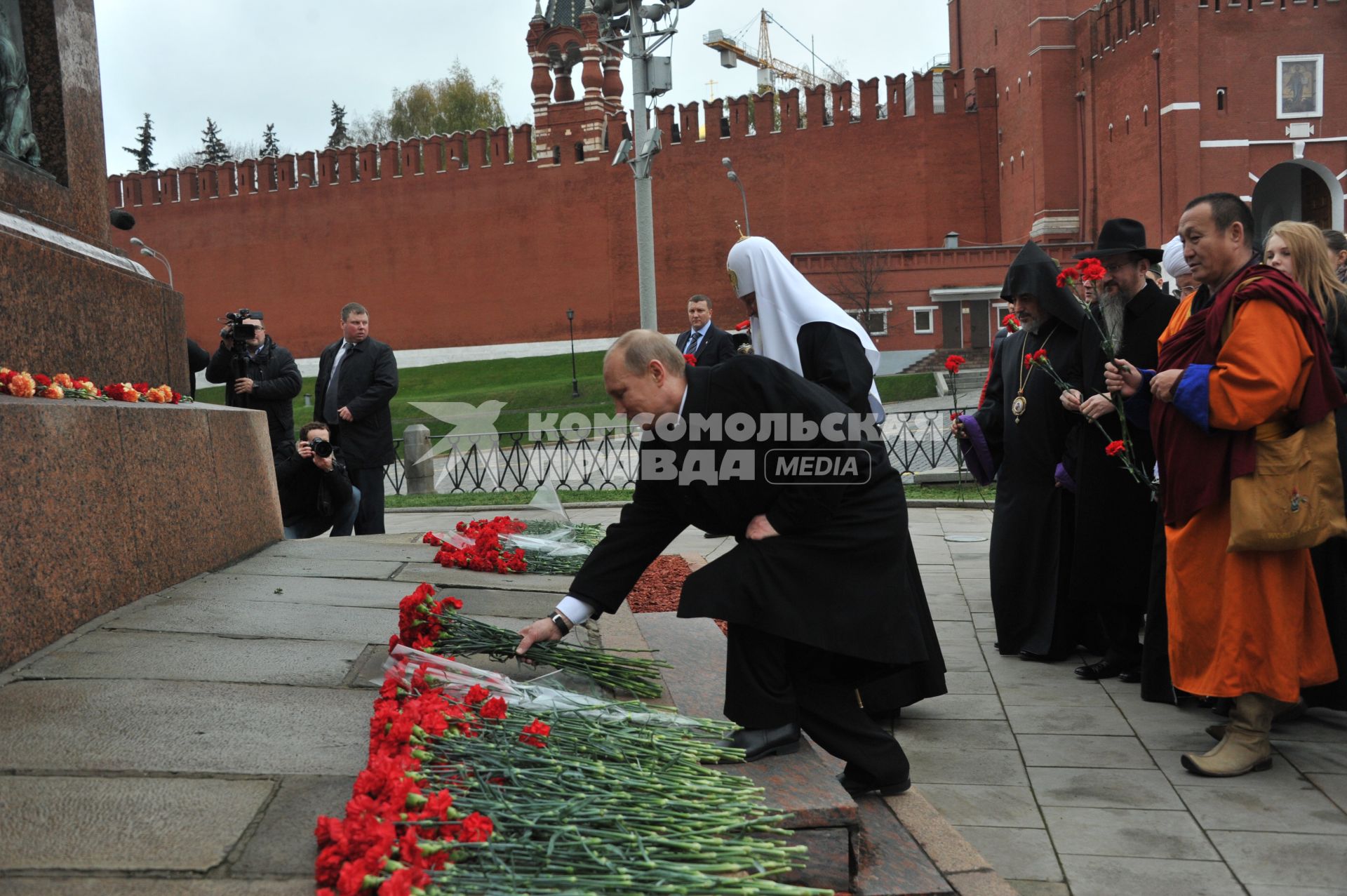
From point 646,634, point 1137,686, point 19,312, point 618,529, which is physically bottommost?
point 1137,686

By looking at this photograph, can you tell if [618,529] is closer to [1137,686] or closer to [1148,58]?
[1137,686]

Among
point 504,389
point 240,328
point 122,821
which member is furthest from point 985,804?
point 504,389

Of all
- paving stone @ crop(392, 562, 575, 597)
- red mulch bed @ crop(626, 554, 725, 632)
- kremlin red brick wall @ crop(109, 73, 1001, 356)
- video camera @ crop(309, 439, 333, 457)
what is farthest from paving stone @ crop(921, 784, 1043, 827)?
kremlin red brick wall @ crop(109, 73, 1001, 356)

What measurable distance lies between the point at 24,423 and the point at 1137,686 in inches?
153

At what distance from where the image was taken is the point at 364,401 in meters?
7.11

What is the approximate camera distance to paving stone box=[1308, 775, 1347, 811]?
3209 mm

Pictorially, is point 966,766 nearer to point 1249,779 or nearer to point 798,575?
point 1249,779

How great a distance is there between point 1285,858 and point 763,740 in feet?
4.23

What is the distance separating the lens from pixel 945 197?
3359 cm

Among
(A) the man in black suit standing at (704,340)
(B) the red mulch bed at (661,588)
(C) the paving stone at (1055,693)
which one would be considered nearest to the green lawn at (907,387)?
(A) the man in black suit standing at (704,340)

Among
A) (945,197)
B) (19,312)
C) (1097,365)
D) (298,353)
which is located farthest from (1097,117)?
(19,312)

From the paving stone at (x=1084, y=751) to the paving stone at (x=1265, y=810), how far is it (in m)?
0.27

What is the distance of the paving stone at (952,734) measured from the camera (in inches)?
150

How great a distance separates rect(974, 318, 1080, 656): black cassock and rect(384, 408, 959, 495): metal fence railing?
7.33 m
